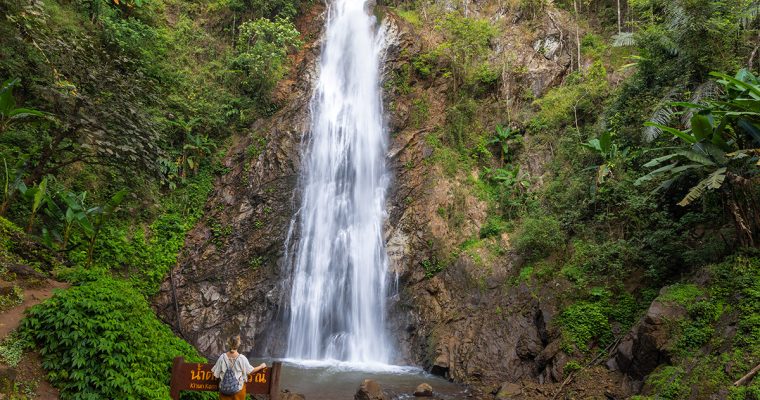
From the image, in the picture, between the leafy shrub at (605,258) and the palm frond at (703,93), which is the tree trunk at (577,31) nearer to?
the palm frond at (703,93)

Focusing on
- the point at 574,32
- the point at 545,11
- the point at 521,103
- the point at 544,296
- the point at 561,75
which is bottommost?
the point at 544,296

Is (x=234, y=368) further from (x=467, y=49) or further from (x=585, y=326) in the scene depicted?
(x=467, y=49)

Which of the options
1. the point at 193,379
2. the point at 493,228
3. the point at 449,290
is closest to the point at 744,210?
the point at 493,228

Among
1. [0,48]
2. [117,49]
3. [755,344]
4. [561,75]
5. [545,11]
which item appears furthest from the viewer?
[545,11]

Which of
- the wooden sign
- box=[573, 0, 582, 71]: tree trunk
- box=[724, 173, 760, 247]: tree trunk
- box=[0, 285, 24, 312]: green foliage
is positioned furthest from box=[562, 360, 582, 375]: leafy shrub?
box=[573, 0, 582, 71]: tree trunk

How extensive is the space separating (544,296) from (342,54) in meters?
14.6

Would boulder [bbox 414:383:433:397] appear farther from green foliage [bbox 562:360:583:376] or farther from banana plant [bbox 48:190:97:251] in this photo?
banana plant [bbox 48:190:97:251]

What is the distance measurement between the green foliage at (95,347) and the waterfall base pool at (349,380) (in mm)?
4079

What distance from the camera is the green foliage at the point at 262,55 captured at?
18766 mm

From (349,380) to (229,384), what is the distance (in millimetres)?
5346

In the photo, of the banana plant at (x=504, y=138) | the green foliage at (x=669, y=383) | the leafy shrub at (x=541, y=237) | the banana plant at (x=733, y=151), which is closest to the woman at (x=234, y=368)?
the green foliage at (x=669, y=383)

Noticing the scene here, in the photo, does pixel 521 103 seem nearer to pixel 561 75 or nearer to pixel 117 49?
pixel 561 75

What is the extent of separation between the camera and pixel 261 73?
61.6 feet

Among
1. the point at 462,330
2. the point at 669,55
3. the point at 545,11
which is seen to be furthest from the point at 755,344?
the point at 545,11
